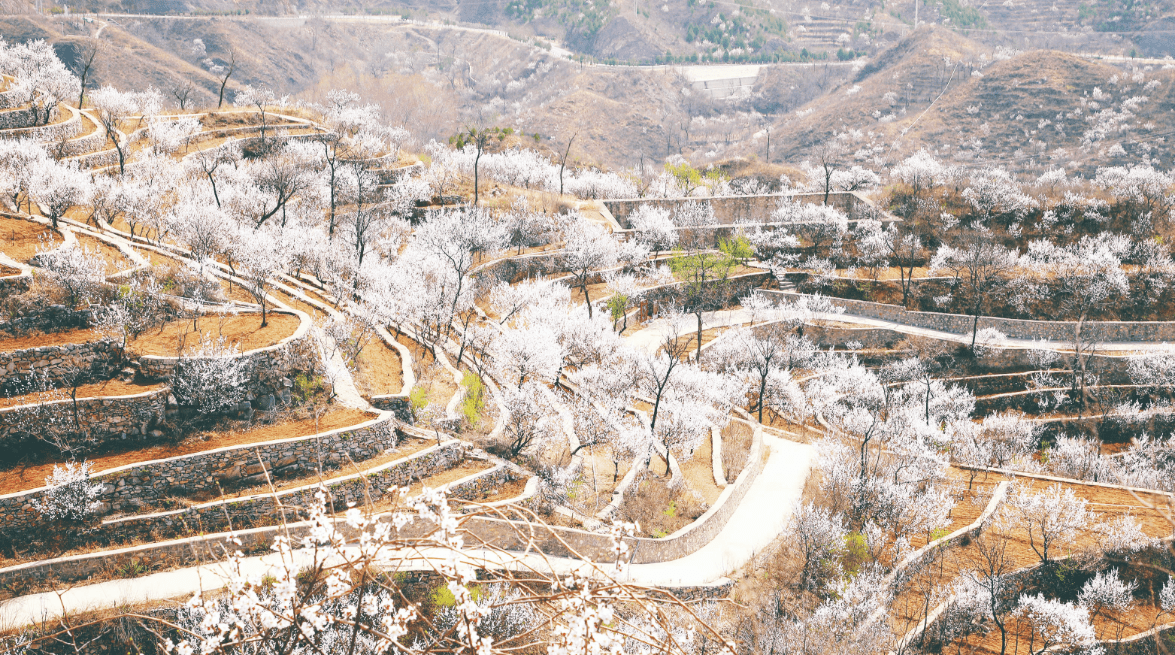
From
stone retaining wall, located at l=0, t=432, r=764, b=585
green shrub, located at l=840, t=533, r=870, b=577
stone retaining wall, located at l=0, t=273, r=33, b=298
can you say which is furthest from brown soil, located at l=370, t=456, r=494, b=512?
stone retaining wall, located at l=0, t=273, r=33, b=298

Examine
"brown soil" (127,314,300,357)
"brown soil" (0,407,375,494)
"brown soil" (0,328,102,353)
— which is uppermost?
"brown soil" (0,328,102,353)

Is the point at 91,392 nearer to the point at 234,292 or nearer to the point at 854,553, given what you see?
the point at 234,292

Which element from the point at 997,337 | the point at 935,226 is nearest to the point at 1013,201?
the point at 935,226

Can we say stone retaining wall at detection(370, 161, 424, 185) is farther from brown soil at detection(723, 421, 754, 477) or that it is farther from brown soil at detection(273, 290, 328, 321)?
brown soil at detection(723, 421, 754, 477)

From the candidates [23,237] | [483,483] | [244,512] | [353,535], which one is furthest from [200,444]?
[23,237]

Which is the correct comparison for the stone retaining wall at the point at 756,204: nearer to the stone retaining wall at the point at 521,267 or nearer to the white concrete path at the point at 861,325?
the white concrete path at the point at 861,325

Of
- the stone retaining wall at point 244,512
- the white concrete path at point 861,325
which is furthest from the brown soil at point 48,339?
the white concrete path at point 861,325
